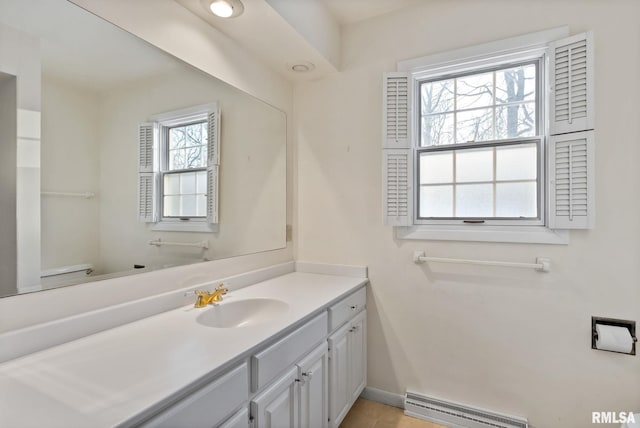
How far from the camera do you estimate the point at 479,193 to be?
1959 mm

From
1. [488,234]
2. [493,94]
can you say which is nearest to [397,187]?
[488,234]

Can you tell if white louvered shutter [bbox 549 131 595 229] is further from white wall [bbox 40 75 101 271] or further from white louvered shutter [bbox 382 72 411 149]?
white wall [bbox 40 75 101 271]

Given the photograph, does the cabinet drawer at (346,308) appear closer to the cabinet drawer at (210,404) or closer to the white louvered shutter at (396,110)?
the cabinet drawer at (210,404)

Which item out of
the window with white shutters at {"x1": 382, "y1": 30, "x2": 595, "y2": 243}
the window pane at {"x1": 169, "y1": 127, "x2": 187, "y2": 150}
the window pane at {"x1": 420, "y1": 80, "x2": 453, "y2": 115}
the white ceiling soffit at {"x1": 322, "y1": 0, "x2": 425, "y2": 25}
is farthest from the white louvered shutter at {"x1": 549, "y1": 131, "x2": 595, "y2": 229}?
the window pane at {"x1": 169, "y1": 127, "x2": 187, "y2": 150}

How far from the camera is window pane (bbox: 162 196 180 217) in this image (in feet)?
4.99

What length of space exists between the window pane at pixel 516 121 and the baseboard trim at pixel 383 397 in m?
1.85

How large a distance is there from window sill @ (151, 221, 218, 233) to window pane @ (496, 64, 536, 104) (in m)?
1.92

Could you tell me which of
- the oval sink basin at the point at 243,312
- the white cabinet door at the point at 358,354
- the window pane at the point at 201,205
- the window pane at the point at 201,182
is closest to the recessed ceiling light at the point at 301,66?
the window pane at the point at 201,182

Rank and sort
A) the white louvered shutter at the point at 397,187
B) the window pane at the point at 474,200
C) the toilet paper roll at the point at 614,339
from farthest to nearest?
the white louvered shutter at the point at 397,187 → the window pane at the point at 474,200 → the toilet paper roll at the point at 614,339

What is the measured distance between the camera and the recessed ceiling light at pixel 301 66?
2.15 metres

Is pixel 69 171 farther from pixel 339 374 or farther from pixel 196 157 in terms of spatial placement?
pixel 339 374

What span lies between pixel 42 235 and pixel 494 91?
2415 millimetres

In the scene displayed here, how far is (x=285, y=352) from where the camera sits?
129 centimetres

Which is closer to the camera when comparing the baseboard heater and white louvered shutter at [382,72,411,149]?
the baseboard heater
